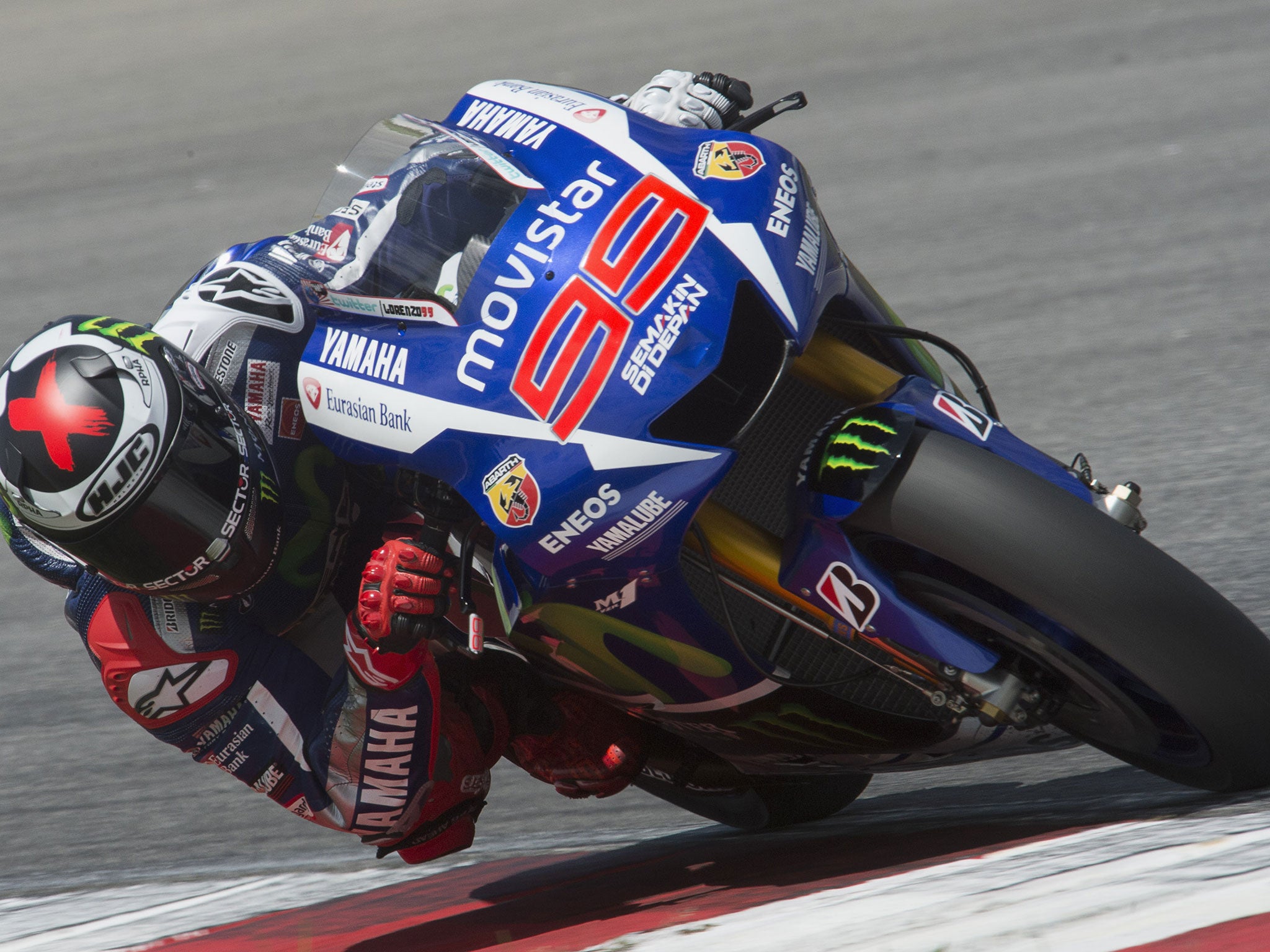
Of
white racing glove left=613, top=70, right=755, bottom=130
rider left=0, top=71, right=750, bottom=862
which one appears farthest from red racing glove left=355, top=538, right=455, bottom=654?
white racing glove left=613, top=70, right=755, bottom=130

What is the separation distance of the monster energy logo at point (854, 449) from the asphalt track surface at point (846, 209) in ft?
2.58

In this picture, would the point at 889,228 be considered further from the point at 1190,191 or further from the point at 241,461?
the point at 241,461

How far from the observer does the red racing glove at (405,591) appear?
2.28 meters

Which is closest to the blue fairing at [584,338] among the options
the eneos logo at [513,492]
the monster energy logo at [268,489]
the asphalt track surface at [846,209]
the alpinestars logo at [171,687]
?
the eneos logo at [513,492]

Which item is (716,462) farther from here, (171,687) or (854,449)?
(171,687)

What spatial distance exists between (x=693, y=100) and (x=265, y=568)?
1138 mm

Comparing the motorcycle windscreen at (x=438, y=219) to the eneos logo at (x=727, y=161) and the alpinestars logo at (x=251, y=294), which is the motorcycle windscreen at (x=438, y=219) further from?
the alpinestars logo at (x=251, y=294)

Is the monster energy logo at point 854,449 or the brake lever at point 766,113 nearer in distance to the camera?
the monster energy logo at point 854,449

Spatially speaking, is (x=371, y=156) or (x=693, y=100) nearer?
(x=371, y=156)

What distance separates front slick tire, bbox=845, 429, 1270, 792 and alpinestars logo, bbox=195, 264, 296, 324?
50.9 inches

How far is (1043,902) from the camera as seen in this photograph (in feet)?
6.15

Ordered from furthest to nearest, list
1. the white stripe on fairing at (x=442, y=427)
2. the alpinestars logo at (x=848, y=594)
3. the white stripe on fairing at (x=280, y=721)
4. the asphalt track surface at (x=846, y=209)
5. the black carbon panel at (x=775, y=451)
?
1. the asphalt track surface at (x=846, y=209)
2. the white stripe on fairing at (x=280, y=721)
3. the black carbon panel at (x=775, y=451)
4. the alpinestars logo at (x=848, y=594)
5. the white stripe on fairing at (x=442, y=427)

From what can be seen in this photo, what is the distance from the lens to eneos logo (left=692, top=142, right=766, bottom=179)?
2.31 m

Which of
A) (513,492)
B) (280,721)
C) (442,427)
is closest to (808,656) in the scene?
(513,492)
